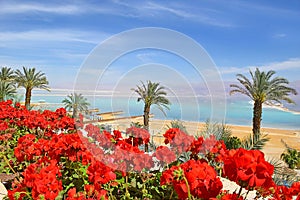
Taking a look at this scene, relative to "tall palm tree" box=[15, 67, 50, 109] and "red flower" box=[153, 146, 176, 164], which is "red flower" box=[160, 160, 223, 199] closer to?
"red flower" box=[153, 146, 176, 164]

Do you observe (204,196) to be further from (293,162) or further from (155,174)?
(293,162)

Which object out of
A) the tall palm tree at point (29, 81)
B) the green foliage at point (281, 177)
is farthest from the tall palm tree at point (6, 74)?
the green foliage at point (281, 177)

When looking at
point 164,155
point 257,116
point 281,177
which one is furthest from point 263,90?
point 164,155

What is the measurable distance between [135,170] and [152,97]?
47.9 feet

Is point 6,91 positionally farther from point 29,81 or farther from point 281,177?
point 281,177

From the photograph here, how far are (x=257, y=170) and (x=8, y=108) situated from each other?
8.09 m

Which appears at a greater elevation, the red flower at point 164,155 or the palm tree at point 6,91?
the palm tree at point 6,91

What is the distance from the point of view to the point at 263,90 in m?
18.2

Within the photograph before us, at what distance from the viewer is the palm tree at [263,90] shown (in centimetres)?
1817

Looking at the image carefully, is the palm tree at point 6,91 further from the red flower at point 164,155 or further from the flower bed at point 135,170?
the red flower at point 164,155

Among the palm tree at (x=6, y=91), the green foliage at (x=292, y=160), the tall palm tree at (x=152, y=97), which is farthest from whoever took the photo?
the palm tree at (x=6, y=91)

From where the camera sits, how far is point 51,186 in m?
2.43

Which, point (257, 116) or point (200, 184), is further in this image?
point (257, 116)

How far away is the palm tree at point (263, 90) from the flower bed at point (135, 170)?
14916 mm
